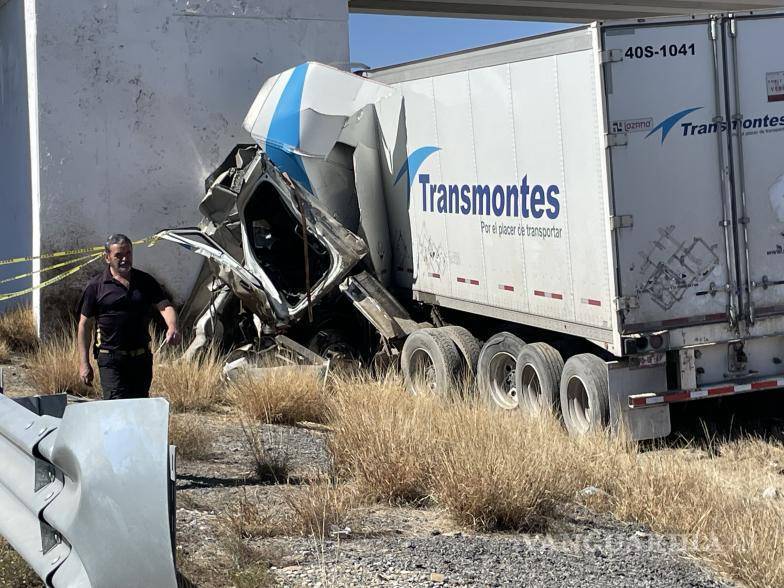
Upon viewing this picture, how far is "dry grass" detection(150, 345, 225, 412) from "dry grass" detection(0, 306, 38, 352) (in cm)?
353

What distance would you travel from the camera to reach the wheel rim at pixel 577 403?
9.55 meters

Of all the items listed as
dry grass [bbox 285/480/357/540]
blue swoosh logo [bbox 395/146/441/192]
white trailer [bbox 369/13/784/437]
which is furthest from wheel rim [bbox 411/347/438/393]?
dry grass [bbox 285/480/357/540]

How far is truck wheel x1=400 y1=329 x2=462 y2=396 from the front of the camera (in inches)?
447

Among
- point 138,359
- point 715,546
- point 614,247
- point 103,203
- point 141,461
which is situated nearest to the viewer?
point 141,461

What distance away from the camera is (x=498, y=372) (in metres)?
11.0

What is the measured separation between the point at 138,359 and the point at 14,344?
24.0 feet

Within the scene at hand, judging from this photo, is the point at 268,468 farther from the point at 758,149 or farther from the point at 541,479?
the point at 758,149

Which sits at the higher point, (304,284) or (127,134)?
(127,134)

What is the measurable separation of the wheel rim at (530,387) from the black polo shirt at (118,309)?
3683 mm

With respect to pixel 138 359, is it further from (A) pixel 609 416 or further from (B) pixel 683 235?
(B) pixel 683 235

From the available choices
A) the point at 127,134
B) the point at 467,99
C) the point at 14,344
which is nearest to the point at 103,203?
the point at 127,134

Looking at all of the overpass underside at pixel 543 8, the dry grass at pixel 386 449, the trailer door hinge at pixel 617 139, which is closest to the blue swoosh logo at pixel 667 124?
the trailer door hinge at pixel 617 139

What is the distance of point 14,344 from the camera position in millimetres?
14695

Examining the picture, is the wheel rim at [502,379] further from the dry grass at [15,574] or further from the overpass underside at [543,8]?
the overpass underside at [543,8]
